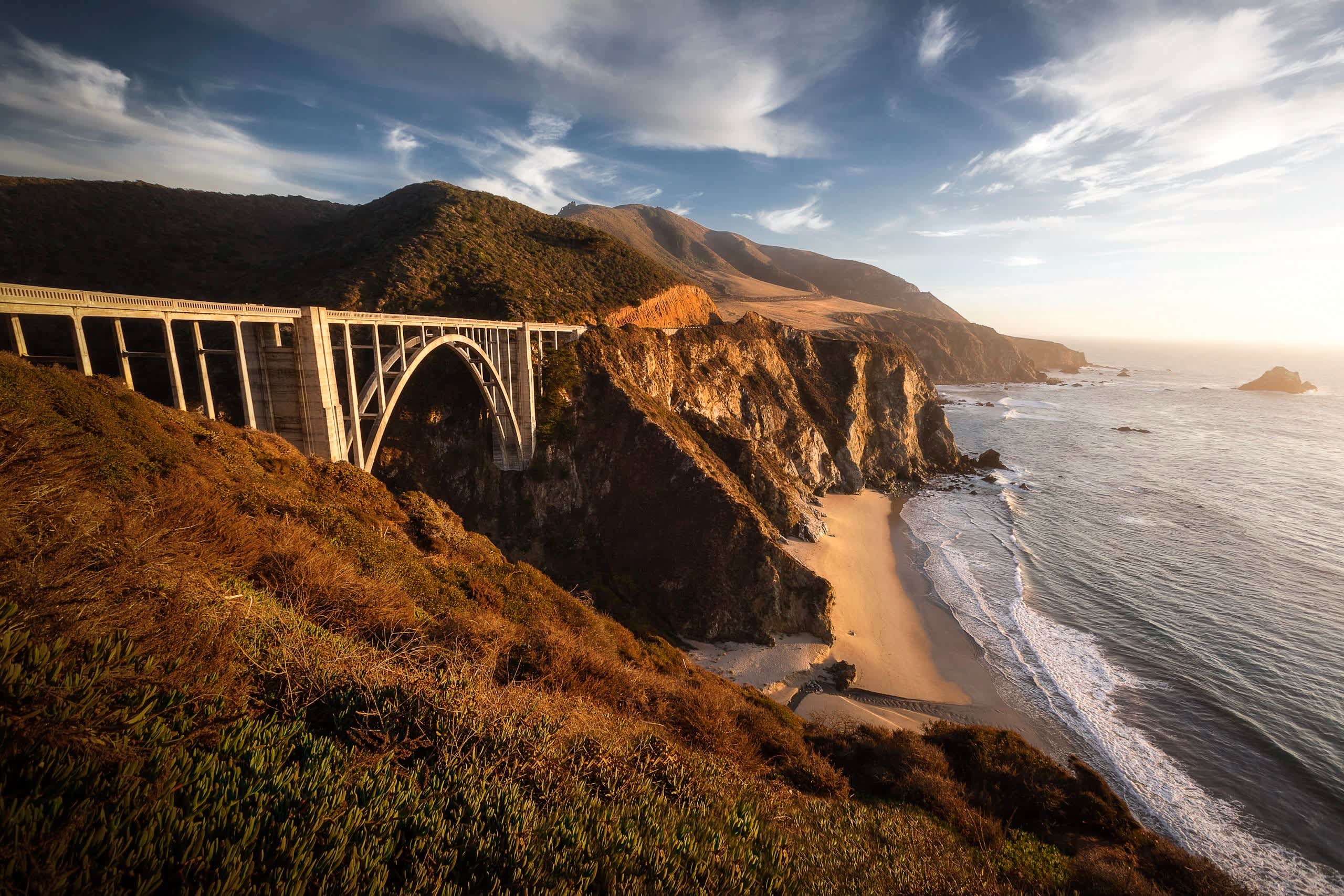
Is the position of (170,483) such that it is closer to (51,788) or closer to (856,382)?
Result: (51,788)

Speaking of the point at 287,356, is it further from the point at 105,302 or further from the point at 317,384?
the point at 105,302

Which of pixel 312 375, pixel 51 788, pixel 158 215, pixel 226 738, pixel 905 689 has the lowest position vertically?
pixel 905 689

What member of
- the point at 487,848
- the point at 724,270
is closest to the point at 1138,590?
the point at 487,848

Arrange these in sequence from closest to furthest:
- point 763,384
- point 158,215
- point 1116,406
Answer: point 158,215, point 763,384, point 1116,406

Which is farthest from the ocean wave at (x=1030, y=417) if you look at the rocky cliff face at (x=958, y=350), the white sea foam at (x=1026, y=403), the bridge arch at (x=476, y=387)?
the bridge arch at (x=476, y=387)

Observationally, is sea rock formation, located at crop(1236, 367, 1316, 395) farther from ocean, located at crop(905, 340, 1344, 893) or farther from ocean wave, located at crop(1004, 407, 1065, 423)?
ocean, located at crop(905, 340, 1344, 893)

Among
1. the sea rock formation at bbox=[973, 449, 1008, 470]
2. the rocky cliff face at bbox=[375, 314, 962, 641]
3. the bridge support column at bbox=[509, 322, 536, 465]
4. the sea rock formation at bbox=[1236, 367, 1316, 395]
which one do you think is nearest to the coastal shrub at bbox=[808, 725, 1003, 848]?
the rocky cliff face at bbox=[375, 314, 962, 641]

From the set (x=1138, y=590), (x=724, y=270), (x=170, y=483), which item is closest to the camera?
(x=170, y=483)
